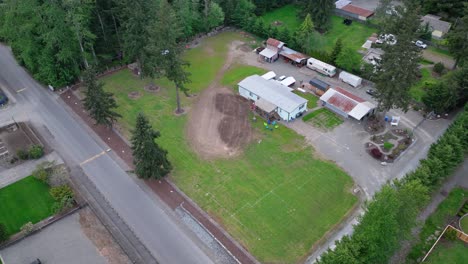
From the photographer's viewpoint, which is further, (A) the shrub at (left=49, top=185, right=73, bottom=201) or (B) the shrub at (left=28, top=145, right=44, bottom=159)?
(B) the shrub at (left=28, top=145, right=44, bottom=159)

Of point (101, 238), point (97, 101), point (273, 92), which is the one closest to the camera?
point (101, 238)

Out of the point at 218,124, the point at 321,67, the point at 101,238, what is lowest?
the point at 101,238

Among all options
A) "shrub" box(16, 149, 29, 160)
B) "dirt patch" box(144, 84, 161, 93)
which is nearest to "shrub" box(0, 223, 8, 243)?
"shrub" box(16, 149, 29, 160)

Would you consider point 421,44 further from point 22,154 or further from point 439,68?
point 22,154

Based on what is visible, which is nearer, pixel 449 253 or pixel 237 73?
pixel 449 253

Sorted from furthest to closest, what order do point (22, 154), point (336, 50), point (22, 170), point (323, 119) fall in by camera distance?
point (336, 50)
point (323, 119)
point (22, 154)
point (22, 170)

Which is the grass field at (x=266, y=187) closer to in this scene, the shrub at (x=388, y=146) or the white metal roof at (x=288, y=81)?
the shrub at (x=388, y=146)

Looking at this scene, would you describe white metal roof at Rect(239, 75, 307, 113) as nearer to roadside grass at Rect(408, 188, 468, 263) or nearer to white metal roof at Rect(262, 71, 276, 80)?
white metal roof at Rect(262, 71, 276, 80)

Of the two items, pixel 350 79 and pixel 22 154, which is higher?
pixel 350 79

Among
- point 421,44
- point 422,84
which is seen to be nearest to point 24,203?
point 422,84
